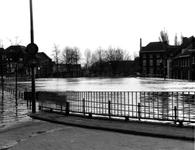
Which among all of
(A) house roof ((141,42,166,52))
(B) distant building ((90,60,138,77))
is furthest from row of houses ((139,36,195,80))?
(B) distant building ((90,60,138,77))

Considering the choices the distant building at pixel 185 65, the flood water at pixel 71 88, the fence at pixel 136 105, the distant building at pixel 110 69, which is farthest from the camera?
the distant building at pixel 110 69

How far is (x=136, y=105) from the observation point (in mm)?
9680

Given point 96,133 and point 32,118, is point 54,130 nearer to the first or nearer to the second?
point 96,133

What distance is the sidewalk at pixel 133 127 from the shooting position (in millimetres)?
7427

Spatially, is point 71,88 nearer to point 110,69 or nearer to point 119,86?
point 119,86

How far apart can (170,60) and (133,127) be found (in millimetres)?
76935

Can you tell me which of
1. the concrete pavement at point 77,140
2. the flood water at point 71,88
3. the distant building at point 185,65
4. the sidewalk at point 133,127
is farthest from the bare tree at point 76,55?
the concrete pavement at point 77,140

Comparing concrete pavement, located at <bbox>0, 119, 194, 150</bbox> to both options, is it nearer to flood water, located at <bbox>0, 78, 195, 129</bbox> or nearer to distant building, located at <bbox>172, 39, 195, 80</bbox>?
flood water, located at <bbox>0, 78, 195, 129</bbox>

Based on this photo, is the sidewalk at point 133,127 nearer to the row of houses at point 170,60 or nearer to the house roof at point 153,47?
the row of houses at point 170,60

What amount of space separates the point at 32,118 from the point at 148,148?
6882mm

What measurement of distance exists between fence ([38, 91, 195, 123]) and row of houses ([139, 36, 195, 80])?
52.7 metres

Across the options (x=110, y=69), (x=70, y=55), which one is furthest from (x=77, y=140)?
(x=110, y=69)

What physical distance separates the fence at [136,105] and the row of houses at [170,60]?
52.7 metres

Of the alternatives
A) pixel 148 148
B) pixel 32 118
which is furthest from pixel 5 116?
pixel 148 148
